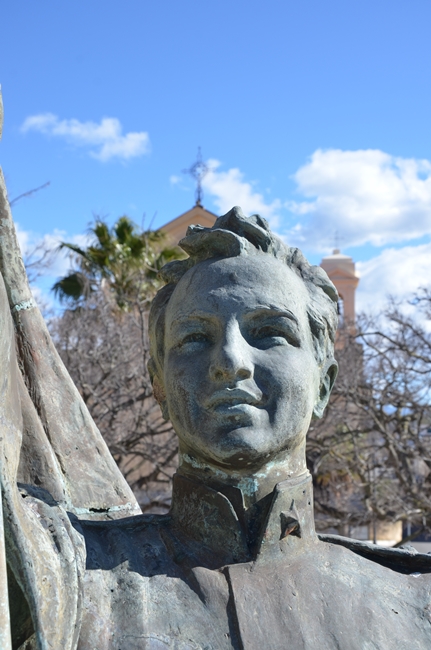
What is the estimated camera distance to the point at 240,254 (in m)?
2.58

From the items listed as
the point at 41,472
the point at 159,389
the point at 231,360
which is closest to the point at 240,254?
the point at 231,360

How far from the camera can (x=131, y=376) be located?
41.4ft

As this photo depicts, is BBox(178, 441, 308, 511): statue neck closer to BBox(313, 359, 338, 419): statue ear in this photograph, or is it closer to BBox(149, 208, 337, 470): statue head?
BBox(149, 208, 337, 470): statue head

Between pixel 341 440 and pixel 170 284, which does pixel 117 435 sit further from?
pixel 170 284

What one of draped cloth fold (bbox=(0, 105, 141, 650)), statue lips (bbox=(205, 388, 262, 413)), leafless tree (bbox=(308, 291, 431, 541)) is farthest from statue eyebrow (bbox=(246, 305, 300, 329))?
leafless tree (bbox=(308, 291, 431, 541))

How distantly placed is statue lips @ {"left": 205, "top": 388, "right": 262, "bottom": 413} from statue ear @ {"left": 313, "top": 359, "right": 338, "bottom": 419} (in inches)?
15.8

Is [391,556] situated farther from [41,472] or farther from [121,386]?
[121,386]

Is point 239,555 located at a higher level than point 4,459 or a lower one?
lower

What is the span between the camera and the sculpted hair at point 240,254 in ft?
8.55

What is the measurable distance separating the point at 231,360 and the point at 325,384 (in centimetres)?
53

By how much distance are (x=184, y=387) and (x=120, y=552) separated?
1.69ft

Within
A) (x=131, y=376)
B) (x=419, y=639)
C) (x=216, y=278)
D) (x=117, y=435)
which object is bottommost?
(x=419, y=639)

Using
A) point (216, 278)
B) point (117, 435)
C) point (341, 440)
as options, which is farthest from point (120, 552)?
point (341, 440)

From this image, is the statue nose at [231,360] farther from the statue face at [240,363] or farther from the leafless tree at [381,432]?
the leafless tree at [381,432]
